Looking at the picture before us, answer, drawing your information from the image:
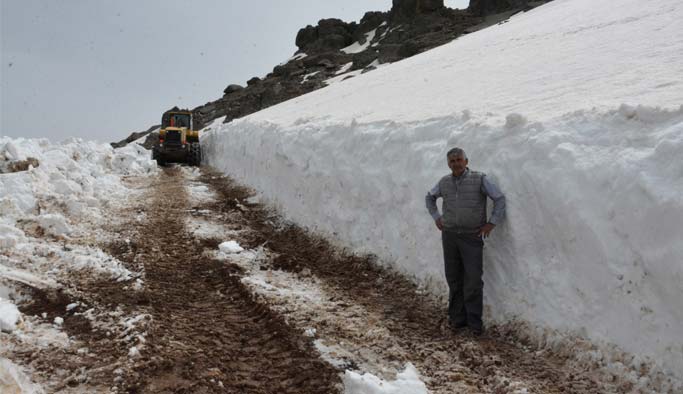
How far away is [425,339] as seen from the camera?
452cm

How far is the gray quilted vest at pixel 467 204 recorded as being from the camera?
4.57m

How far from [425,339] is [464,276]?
0.79 m

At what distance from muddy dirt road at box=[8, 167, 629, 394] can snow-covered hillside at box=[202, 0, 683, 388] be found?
1.42ft

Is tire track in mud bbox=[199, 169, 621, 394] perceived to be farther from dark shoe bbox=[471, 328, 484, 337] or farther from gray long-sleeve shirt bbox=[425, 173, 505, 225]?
gray long-sleeve shirt bbox=[425, 173, 505, 225]

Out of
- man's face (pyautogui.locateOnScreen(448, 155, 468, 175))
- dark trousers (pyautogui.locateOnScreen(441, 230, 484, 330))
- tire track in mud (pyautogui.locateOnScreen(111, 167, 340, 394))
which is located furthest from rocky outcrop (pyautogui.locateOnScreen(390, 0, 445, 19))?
dark trousers (pyautogui.locateOnScreen(441, 230, 484, 330))

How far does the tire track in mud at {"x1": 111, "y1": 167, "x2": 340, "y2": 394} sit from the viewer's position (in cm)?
376

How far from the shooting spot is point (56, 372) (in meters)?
3.83

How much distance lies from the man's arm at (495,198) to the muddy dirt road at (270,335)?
1.13 metres

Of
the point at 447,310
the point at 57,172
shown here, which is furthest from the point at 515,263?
the point at 57,172

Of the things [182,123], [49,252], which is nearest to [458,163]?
[49,252]

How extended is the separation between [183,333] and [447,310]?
288 cm

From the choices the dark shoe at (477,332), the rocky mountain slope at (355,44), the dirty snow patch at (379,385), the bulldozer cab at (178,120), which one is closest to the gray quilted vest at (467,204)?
the dark shoe at (477,332)

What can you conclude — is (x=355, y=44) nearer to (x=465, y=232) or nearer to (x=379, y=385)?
(x=465, y=232)

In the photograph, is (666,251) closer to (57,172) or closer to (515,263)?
(515,263)
